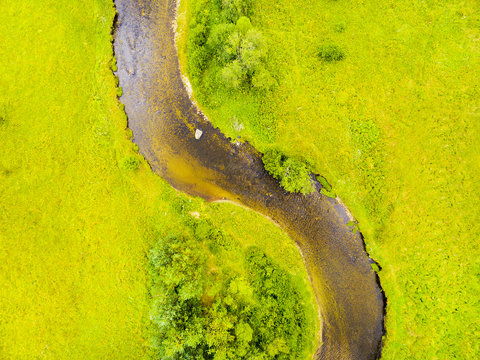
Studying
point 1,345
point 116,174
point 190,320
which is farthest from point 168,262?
point 1,345

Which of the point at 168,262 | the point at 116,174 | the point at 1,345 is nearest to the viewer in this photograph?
the point at 168,262

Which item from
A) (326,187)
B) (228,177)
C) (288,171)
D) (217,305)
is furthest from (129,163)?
(326,187)

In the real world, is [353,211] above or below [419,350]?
above

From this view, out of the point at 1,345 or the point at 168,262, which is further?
the point at 1,345

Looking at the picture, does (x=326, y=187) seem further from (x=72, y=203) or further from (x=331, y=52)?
(x=72, y=203)

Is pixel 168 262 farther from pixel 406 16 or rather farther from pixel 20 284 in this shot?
pixel 406 16

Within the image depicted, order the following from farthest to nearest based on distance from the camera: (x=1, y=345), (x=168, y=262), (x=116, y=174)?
(x=116, y=174)
(x=1, y=345)
(x=168, y=262)

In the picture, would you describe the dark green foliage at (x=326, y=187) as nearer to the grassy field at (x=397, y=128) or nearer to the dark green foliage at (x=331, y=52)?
the grassy field at (x=397, y=128)
